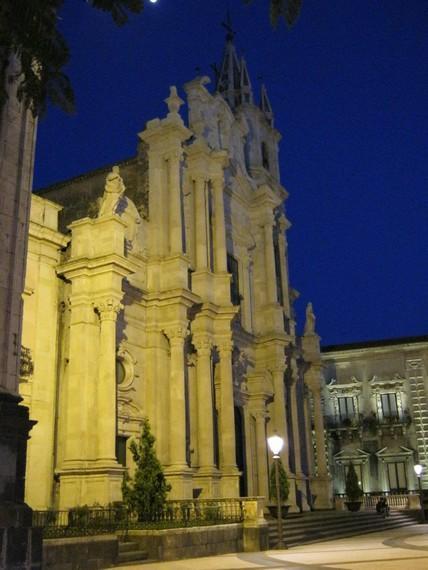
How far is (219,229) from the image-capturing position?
31.4 m

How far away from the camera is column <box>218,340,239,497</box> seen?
90.4 ft

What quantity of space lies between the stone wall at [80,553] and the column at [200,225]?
15191 millimetres

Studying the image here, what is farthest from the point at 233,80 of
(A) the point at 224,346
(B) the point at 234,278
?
(A) the point at 224,346

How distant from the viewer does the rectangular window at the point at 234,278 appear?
33.5 metres

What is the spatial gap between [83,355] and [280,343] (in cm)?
1334

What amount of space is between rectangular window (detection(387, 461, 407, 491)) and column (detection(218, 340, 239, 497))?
844 inches

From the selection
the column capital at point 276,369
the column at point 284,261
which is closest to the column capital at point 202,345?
the column capital at point 276,369

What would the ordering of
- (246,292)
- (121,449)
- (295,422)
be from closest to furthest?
(121,449) → (246,292) → (295,422)

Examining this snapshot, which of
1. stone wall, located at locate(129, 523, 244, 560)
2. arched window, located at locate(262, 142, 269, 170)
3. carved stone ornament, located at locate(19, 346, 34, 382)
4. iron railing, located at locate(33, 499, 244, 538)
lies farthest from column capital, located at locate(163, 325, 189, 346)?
arched window, located at locate(262, 142, 269, 170)

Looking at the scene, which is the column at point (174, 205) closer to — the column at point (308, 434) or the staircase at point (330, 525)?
the staircase at point (330, 525)

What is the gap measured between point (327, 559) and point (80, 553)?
6.11m

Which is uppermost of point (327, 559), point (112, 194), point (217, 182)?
point (217, 182)

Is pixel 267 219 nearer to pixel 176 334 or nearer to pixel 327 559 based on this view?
pixel 176 334

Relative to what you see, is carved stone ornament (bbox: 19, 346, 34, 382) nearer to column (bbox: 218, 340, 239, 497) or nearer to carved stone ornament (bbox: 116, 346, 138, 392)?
carved stone ornament (bbox: 116, 346, 138, 392)
